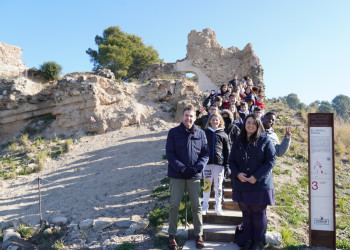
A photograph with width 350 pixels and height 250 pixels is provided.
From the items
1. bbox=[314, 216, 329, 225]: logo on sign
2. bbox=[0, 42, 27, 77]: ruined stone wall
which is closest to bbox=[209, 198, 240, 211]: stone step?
bbox=[314, 216, 329, 225]: logo on sign

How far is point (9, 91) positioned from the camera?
14.7 meters

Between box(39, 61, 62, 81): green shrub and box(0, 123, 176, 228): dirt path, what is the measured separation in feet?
19.1

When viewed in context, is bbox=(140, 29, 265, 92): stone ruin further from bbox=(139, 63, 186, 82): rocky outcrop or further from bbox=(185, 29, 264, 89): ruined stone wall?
bbox=(139, 63, 186, 82): rocky outcrop

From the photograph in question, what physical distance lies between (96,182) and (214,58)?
12031mm

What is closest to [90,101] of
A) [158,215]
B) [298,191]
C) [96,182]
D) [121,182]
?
[96,182]

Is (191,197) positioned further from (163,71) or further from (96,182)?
(163,71)

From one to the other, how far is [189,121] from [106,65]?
869 inches

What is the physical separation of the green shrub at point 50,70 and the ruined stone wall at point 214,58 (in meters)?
8.55

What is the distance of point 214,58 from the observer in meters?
17.9

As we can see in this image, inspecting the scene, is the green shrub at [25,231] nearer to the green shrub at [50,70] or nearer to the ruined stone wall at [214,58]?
the green shrub at [50,70]

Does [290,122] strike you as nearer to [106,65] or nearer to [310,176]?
[310,176]

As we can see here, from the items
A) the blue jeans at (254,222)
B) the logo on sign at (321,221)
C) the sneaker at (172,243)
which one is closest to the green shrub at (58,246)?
the sneaker at (172,243)

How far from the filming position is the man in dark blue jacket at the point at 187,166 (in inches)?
171

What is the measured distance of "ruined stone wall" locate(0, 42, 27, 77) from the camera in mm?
17344
